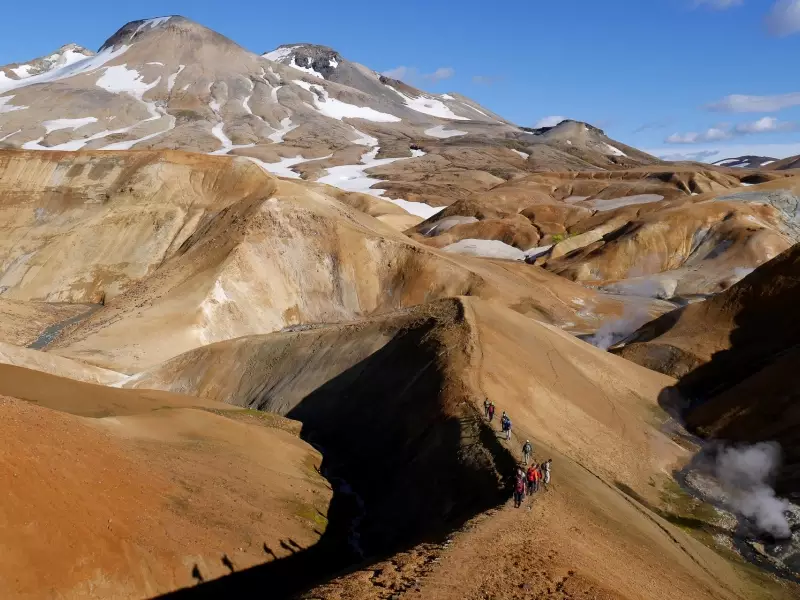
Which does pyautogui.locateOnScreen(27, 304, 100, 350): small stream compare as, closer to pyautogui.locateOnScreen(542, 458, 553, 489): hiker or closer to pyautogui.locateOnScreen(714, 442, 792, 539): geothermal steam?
pyautogui.locateOnScreen(542, 458, 553, 489): hiker

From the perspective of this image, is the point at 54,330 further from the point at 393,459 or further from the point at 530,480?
the point at 530,480

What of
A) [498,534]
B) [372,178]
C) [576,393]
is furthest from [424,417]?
[372,178]

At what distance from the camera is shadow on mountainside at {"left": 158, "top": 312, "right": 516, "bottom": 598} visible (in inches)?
802

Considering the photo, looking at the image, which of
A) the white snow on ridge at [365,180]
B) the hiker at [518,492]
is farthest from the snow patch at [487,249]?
the hiker at [518,492]

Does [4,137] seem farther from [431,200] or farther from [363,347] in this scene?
[363,347]

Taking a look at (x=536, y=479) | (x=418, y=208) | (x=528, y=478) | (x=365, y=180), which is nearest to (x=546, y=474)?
(x=536, y=479)

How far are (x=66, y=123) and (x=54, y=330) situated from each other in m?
152

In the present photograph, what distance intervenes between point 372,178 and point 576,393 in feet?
433

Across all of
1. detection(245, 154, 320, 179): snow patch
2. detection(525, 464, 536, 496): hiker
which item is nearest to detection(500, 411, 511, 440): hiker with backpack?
detection(525, 464, 536, 496): hiker

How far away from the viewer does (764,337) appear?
Answer: 40.2 m

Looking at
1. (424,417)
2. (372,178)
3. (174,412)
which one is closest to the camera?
(424,417)

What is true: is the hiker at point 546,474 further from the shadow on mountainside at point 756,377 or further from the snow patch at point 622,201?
the snow patch at point 622,201

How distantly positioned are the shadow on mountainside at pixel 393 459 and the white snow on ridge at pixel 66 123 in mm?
172242

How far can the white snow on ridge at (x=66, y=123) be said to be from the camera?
Answer: 600 ft
